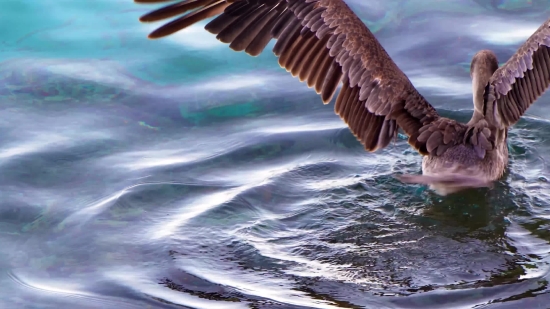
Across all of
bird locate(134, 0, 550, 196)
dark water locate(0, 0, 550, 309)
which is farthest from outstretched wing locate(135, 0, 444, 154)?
dark water locate(0, 0, 550, 309)

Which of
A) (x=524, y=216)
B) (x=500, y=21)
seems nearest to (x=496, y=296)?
(x=524, y=216)

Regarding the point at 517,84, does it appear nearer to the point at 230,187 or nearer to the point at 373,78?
the point at 373,78

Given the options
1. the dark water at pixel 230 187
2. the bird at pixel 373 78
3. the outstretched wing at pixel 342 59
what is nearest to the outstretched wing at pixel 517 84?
the bird at pixel 373 78

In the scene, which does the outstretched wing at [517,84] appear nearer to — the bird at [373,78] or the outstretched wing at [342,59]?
the bird at [373,78]

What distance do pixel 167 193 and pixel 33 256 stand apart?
1.16 meters

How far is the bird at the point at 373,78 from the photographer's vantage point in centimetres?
553

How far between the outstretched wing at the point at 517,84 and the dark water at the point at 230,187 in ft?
2.07

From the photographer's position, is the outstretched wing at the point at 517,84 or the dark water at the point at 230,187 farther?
the outstretched wing at the point at 517,84

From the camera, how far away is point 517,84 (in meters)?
5.67

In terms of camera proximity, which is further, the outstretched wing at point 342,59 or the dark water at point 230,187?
the outstretched wing at point 342,59

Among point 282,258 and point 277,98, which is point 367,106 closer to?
point 282,258

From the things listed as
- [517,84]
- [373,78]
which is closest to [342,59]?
[373,78]

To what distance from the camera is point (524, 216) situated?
5.50 meters

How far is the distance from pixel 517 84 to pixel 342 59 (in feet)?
4.14
